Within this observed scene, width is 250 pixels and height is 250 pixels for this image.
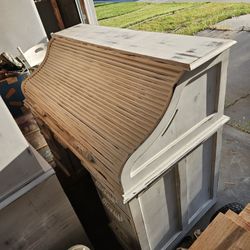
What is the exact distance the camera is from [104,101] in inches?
77.3

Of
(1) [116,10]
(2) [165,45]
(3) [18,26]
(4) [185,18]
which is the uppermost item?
(2) [165,45]

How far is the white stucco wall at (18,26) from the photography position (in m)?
4.05

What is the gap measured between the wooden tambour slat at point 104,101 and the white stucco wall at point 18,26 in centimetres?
194

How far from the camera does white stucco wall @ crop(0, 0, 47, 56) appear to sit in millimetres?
4055

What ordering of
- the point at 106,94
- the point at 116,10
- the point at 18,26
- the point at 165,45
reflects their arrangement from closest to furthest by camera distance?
the point at 165,45 < the point at 106,94 < the point at 18,26 < the point at 116,10

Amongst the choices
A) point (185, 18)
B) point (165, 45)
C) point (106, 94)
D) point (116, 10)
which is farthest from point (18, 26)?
point (116, 10)

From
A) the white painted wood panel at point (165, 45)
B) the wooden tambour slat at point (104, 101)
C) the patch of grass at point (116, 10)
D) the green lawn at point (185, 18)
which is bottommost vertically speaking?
the patch of grass at point (116, 10)

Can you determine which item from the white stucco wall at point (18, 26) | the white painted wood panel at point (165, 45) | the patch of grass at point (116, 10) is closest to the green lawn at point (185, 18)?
the patch of grass at point (116, 10)

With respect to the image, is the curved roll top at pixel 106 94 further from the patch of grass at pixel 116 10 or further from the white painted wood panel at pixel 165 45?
the patch of grass at pixel 116 10

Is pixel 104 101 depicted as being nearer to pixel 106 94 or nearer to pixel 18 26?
pixel 106 94

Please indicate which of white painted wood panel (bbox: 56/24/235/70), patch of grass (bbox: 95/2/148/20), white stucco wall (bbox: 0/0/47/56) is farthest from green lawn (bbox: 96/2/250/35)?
white painted wood panel (bbox: 56/24/235/70)

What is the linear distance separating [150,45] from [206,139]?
90cm

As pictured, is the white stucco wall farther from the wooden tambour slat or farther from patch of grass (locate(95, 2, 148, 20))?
patch of grass (locate(95, 2, 148, 20))

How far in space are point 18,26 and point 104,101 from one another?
3.13 meters
